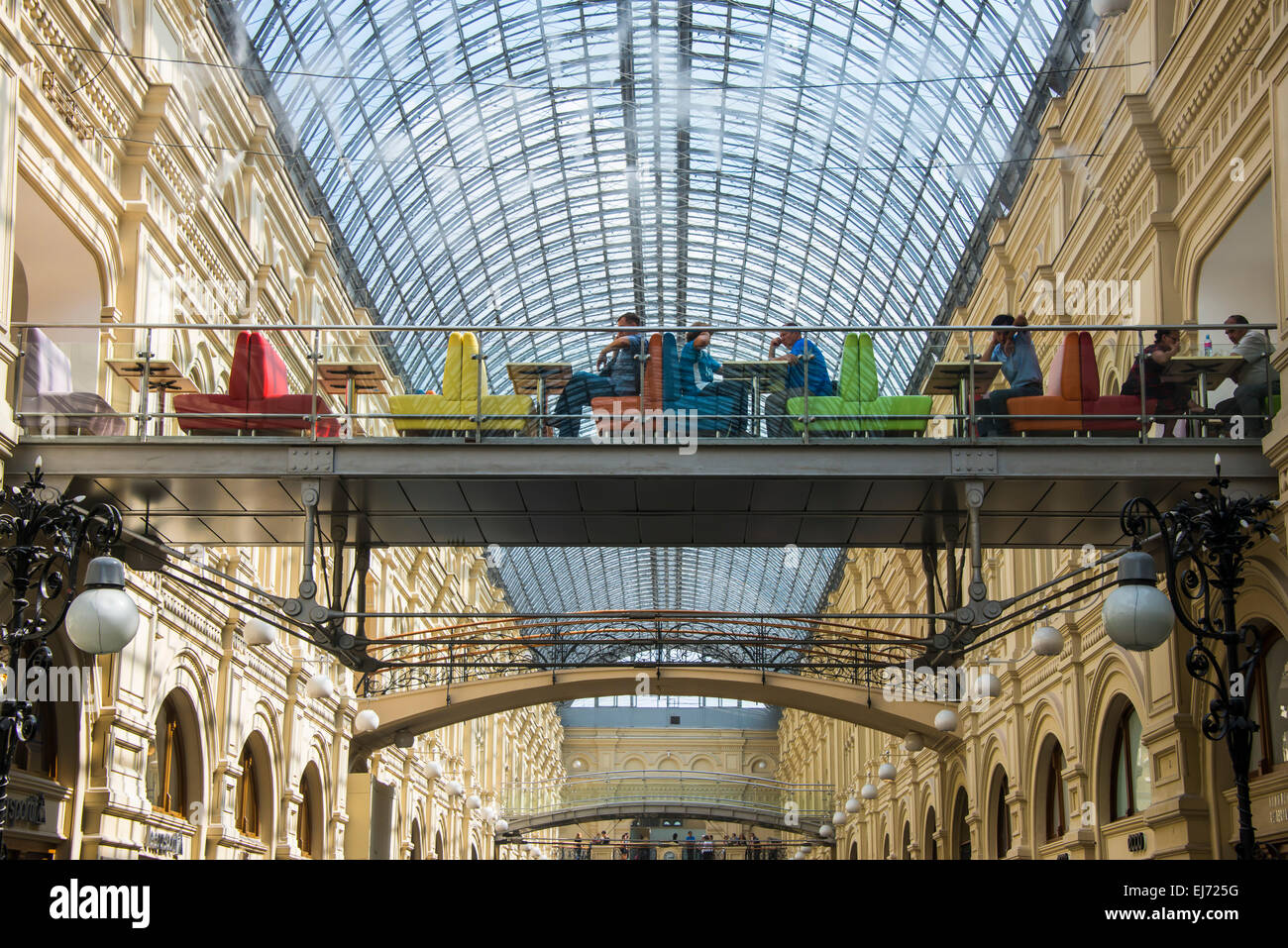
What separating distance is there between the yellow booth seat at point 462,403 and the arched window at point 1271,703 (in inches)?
339

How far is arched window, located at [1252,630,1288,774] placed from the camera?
16.0 meters

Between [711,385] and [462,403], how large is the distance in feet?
8.86

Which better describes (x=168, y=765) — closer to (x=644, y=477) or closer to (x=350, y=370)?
(x=350, y=370)

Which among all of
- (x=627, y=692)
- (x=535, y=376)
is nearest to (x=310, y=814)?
(x=627, y=692)

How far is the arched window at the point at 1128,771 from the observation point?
2011cm

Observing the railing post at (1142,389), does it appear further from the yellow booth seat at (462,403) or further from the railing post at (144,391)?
the railing post at (144,391)

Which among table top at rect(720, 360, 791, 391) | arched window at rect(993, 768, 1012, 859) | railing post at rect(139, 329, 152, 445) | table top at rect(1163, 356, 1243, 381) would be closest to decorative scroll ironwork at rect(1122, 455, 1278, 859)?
table top at rect(1163, 356, 1243, 381)

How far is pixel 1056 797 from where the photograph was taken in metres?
25.2

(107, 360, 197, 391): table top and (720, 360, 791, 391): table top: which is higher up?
(107, 360, 197, 391): table top

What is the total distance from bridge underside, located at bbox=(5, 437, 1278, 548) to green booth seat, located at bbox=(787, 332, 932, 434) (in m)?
0.37

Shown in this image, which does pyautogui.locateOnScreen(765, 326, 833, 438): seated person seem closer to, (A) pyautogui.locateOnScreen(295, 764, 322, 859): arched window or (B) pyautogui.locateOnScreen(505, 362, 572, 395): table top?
(B) pyautogui.locateOnScreen(505, 362, 572, 395): table top

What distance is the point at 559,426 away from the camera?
15.8 meters

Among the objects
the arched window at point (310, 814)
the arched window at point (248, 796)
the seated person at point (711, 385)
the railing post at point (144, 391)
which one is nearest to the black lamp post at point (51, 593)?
the railing post at point (144, 391)

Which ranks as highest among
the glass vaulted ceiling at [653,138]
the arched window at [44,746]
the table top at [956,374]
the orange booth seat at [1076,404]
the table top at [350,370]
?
the glass vaulted ceiling at [653,138]
